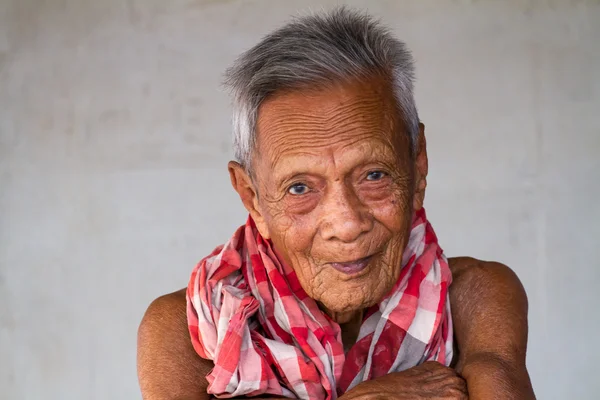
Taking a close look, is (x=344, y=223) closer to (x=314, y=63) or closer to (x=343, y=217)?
(x=343, y=217)

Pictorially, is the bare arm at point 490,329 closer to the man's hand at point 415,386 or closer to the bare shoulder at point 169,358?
the man's hand at point 415,386

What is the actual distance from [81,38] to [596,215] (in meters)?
2.93

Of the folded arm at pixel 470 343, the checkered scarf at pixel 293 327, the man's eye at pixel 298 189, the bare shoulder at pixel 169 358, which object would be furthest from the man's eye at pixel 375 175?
the bare shoulder at pixel 169 358

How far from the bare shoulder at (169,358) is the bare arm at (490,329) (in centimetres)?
78

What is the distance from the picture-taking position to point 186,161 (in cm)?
520

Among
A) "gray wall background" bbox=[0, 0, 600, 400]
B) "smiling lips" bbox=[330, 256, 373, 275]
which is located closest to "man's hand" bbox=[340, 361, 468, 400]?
"smiling lips" bbox=[330, 256, 373, 275]

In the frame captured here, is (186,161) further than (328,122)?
Yes

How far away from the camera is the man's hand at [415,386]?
2.57 metres

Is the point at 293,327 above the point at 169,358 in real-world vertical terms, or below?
above

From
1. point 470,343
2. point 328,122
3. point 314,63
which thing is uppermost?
point 314,63

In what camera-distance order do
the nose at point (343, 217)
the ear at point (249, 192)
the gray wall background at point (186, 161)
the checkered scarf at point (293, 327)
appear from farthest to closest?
1. the gray wall background at point (186, 161)
2. the ear at point (249, 192)
3. the checkered scarf at point (293, 327)
4. the nose at point (343, 217)

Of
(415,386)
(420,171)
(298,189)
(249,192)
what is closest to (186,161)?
(249,192)

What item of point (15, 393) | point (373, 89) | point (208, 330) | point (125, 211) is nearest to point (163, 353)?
point (208, 330)

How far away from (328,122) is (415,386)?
771 millimetres
